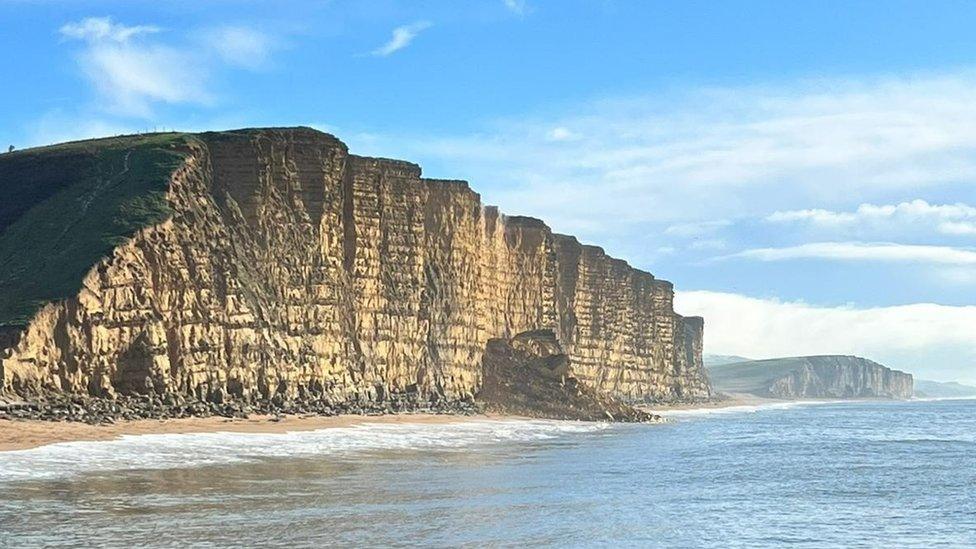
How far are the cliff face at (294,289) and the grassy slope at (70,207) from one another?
542mm

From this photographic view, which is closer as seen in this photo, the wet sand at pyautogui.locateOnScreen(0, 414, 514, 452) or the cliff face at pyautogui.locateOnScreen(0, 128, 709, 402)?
the wet sand at pyautogui.locateOnScreen(0, 414, 514, 452)

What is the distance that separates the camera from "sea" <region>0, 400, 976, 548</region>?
19875 mm

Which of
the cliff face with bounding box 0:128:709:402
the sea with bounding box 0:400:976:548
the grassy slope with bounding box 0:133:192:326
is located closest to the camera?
the sea with bounding box 0:400:976:548

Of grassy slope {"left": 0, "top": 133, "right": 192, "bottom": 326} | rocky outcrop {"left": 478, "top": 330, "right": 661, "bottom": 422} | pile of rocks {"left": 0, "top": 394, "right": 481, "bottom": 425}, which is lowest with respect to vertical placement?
pile of rocks {"left": 0, "top": 394, "right": 481, "bottom": 425}

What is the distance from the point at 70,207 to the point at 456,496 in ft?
112

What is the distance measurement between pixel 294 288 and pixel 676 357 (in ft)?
309

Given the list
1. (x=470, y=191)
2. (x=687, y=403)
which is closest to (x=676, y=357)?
(x=687, y=403)

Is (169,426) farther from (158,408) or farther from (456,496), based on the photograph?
(456,496)

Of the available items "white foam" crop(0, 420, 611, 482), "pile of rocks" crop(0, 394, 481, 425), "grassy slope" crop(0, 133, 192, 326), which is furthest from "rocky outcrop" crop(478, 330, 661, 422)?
"grassy slope" crop(0, 133, 192, 326)

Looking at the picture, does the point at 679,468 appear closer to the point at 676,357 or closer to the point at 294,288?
the point at 294,288

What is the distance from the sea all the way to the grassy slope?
9833mm

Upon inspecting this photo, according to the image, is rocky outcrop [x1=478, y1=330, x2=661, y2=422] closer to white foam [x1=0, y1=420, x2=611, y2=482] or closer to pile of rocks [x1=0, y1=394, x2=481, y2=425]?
pile of rocks [x1=0, y1=394, x2=481, y2=425]

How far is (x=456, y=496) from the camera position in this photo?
26.1 m

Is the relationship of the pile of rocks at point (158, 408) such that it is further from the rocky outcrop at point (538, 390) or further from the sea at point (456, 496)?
the rocky outcrop at point (538, 390)
